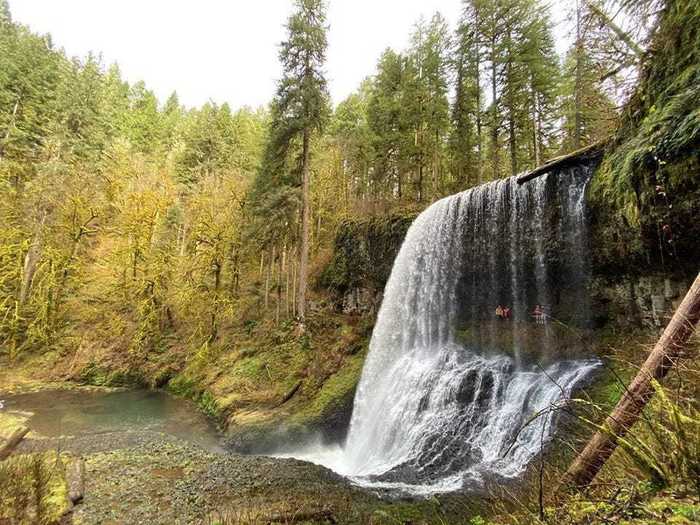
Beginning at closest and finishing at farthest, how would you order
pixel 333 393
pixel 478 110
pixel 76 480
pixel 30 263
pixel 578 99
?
pixel 76 480
pixel 578 99
pixel 333 393
pixel 30 263
pixel 478 110

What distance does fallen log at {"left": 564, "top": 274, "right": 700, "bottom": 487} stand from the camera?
2098 mm

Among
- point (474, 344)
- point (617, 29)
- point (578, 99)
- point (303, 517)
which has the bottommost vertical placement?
point (303, 517)

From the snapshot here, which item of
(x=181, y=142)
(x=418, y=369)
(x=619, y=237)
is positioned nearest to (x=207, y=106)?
(x=181, y=142)

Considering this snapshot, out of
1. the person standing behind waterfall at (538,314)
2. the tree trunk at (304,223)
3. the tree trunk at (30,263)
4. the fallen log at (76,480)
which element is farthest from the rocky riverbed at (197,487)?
the tree trunk at (30,263)

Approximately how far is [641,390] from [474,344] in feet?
27.5

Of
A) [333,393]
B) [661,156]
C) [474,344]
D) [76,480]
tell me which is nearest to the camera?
[76,480]

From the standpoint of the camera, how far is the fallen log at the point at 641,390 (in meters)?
2.10

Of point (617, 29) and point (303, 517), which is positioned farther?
point (617, 29)

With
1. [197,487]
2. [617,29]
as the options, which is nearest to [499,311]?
[617,29]

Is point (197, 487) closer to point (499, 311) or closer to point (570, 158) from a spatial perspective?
point (499, 311)

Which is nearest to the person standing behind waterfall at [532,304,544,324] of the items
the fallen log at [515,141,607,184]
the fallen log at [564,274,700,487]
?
the fallen log at [515,141,607,184]

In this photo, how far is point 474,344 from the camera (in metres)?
10.1

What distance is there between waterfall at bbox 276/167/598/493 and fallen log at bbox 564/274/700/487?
327 cm

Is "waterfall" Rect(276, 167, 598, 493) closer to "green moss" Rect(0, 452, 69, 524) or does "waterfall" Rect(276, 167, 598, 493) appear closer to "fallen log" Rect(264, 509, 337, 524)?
"fallen log" Rect(264, 509, 337, 524)
